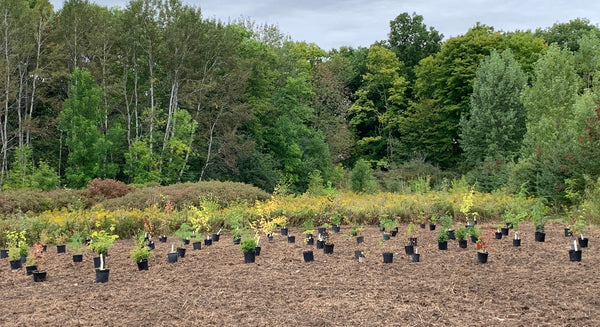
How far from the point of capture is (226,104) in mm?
24859

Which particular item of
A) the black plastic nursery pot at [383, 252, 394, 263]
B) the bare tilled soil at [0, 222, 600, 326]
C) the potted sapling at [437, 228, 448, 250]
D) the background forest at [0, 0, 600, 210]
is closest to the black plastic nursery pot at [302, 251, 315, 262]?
the bare tilled soil at [0, 222, 600, 326]

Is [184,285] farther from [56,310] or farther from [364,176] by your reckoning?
[364,176]

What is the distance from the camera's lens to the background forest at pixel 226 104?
20391 mm

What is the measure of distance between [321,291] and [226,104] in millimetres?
21034

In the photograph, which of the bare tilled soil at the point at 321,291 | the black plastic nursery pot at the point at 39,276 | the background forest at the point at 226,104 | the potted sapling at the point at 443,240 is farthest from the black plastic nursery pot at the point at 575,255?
the background forest at the point at 226,104

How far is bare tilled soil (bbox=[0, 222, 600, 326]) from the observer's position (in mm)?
3811

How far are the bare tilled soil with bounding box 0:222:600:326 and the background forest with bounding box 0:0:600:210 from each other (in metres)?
8.71

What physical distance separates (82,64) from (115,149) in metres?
4.30

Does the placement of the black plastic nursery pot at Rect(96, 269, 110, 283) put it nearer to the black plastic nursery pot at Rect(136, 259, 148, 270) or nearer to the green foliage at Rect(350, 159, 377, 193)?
the black plastic nursery pot at Rect(136, 259, 148, 270)

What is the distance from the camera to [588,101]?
14453 millimetres

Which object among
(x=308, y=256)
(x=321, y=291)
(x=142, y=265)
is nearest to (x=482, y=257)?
(x=308, y=256)

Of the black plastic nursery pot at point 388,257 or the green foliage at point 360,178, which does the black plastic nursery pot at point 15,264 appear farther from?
the green foliage at point 360,178

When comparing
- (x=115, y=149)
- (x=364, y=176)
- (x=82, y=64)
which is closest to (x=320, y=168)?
(x=364, y=176)

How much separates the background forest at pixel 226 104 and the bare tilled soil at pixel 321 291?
28.6 ft
